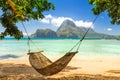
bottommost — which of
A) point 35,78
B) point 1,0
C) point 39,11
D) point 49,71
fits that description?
point 35,78

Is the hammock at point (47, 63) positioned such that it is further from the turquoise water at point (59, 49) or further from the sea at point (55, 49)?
the turquoise water at point (59, 49)

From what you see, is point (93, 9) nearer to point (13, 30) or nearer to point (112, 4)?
point (112, 4)

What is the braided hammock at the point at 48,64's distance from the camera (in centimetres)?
821

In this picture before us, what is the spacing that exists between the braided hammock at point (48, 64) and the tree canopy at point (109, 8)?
3470mm

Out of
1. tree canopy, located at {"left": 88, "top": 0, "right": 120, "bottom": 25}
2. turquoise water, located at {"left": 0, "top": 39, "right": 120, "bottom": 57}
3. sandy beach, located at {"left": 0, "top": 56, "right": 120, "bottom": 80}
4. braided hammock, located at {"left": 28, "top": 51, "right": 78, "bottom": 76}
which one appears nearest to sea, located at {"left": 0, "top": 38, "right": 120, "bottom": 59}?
turquoise water, located at {"left": 0, "top": 39, "right": 120, "bottom": 57}

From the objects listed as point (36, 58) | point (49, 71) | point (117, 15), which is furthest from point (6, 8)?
point (117, 15)

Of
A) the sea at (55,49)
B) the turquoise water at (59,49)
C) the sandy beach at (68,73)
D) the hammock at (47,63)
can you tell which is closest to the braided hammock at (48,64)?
the hammock at (47,63)

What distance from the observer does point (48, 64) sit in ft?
28.8

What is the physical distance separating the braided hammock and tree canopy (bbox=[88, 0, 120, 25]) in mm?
3470

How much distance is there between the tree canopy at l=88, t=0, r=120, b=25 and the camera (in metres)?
10.9

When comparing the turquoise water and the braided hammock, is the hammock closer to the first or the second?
the braided hammock

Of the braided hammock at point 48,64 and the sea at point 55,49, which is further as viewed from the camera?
the sea at point 55,49

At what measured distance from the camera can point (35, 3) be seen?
11.3 m

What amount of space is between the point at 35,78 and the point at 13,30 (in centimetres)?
248
